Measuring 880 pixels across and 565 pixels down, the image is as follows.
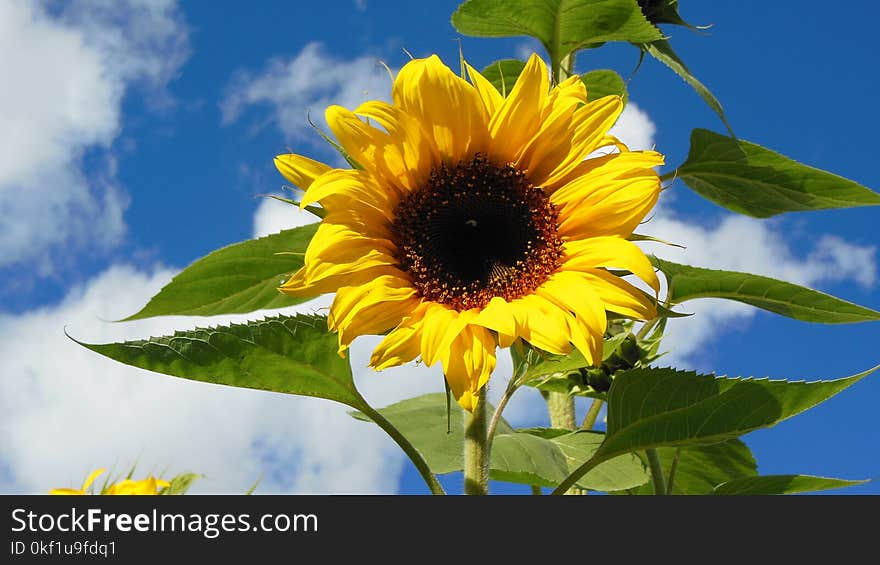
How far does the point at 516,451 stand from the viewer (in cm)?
234

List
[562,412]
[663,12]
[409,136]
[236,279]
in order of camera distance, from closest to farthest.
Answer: [409,136] < [236,279] < [663,12] < [562,412]

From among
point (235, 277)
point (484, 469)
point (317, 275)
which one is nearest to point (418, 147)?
point (317, 275)

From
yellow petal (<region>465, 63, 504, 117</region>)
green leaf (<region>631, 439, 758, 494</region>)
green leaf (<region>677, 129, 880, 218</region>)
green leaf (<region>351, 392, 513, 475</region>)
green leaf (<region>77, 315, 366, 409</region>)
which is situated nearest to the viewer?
green leaf (<region>77, 315, 366, 409</region>)

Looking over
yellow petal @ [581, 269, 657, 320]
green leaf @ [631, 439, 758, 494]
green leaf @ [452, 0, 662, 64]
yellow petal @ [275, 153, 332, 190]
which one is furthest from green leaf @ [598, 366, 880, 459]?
green leaf @ [631, 439, 758, 494]

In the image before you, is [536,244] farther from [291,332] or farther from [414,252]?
[291,332]

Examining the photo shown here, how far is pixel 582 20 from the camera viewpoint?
2324 millimetres

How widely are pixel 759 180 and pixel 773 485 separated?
946 millimetres

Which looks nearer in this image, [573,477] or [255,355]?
[255,355]

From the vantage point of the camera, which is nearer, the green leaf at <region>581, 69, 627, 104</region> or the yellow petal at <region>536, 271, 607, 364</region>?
the yellow petal at <region>536, 271, 607, 364</region>

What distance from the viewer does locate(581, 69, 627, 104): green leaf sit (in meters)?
2.36

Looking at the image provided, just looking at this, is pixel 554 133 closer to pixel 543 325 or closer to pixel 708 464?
pixel 543 325

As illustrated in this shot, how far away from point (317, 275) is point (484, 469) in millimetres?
523

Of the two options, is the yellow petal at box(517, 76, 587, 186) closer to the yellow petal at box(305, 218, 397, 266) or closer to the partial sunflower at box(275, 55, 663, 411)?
the partial sunflower at box(275, 55, 663, 411)

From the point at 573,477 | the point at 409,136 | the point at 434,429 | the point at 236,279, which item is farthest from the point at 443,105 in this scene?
the point at 434,429
